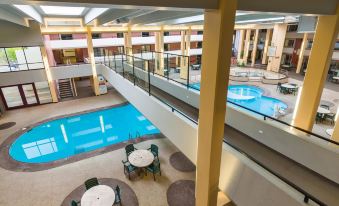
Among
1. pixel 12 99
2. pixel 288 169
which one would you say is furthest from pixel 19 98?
pixel 288 169

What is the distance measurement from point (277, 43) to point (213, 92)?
22.8 meters

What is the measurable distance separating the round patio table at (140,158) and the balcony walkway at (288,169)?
12.7 feet

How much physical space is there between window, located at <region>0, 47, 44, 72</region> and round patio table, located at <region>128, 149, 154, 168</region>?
41.1 ft

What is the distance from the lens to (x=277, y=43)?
2212cm

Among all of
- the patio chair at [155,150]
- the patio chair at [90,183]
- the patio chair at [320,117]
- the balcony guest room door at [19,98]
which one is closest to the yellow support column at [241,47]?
the patio chair at [320,117]

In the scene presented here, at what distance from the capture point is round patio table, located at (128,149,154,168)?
8391 millimetres

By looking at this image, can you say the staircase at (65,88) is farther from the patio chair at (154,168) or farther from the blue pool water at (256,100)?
the patio chair at (154,168)

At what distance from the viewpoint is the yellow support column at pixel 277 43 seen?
846 inches

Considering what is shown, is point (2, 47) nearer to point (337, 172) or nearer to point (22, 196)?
point (22, 196)

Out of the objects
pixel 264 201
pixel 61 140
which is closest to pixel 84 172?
pixel 61 140

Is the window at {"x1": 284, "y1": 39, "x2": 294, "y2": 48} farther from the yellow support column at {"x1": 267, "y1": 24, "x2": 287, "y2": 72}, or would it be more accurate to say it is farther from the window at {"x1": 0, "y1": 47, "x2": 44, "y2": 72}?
the window at {"x1": 0, "y1": 47, "x2": 44, "y2": 72}

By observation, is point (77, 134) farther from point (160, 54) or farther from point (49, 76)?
point (160, 54)

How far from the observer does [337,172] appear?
14.9 feet

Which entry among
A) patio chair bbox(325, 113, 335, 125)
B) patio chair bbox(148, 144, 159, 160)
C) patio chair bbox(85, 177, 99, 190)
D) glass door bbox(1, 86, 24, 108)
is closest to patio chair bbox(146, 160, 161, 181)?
patio chair bbox(148, 144, 159, 160)
